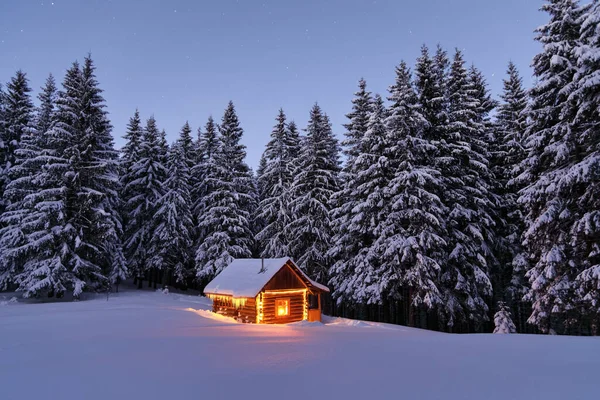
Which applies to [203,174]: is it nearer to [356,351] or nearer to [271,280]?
[271,280]

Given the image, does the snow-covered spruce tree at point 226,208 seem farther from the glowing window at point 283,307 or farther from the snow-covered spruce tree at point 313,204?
the glowing window at point 283,307

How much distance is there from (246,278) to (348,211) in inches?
342

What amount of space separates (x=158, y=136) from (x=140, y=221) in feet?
30.3

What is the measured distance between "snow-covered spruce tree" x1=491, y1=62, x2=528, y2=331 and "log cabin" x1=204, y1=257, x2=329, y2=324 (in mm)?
12785

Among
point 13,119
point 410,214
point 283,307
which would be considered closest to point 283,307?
point 283,307

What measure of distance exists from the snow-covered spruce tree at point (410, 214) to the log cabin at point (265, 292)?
593cm

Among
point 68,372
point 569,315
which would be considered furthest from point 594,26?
point 68,372

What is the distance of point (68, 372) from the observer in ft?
20.6

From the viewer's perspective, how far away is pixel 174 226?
34500mm

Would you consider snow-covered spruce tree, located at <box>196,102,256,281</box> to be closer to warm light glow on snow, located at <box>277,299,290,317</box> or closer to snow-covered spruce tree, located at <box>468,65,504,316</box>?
warm light glow on snow, located at <box>277,299,290,317</box>

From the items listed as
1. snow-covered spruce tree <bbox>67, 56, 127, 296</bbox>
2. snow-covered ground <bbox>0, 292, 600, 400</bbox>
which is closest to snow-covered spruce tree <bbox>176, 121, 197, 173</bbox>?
snow-covered spruce tree <bbox>67, 56, 127, 296</bbox>

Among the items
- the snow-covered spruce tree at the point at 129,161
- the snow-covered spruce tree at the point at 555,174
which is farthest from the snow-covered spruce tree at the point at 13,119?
the snow-covered spruce tree at the point at 555,174

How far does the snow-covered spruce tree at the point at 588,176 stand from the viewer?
14.2 metres

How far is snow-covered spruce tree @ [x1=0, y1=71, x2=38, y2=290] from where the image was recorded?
25172 mm
